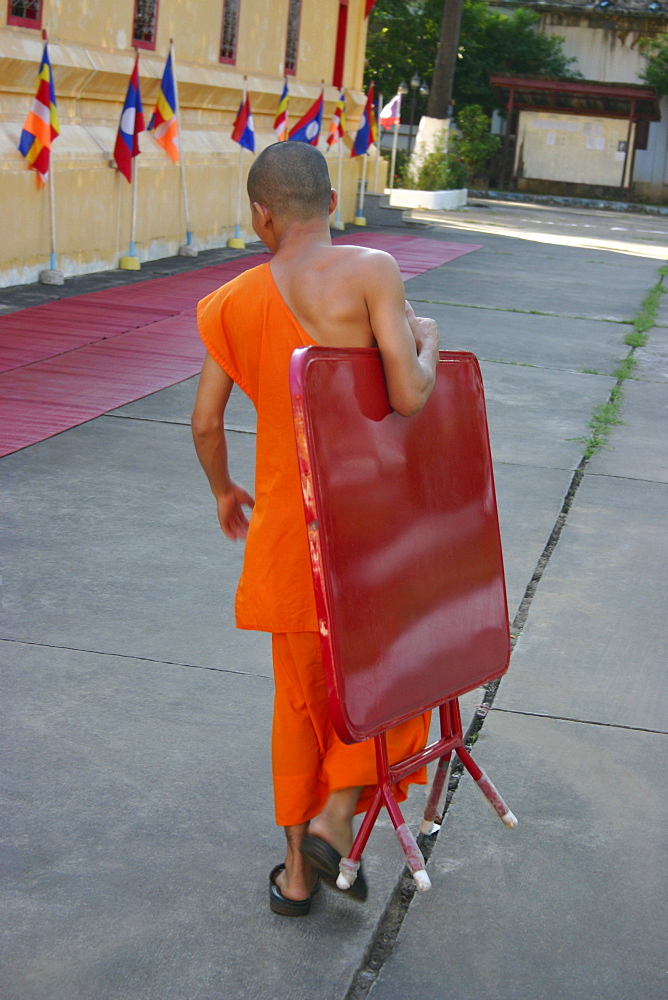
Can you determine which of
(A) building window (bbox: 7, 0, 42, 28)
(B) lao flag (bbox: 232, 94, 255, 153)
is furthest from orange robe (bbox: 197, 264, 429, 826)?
(B) lao flag (bbox: 232, 94, 255, 153)

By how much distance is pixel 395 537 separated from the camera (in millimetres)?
2564

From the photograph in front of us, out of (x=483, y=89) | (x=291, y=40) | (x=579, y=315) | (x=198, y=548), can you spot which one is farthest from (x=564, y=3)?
(x=198, y=548)

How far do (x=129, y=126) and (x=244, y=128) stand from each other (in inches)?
155

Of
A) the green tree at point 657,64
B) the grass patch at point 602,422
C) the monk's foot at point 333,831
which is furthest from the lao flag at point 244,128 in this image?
the green tree at point 657,64

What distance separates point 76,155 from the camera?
12.5 m

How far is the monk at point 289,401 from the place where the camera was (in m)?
2.51

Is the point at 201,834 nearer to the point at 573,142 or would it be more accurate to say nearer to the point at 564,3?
the point at 573,142

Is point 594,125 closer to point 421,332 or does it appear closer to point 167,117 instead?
point 167,117

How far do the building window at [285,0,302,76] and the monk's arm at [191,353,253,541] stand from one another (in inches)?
689

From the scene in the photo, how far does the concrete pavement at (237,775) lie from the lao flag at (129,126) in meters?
7.31

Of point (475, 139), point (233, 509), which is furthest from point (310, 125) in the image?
point (475, 139)

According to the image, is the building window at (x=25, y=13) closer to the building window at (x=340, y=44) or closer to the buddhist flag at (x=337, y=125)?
the buddhist flag at (x=337, y=125)

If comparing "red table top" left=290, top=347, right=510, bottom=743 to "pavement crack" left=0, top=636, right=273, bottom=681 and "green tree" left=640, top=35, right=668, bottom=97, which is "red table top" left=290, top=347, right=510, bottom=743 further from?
"green tree" left=640, top=35, right=668, bottom=97

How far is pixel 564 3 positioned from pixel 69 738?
1785 inches
